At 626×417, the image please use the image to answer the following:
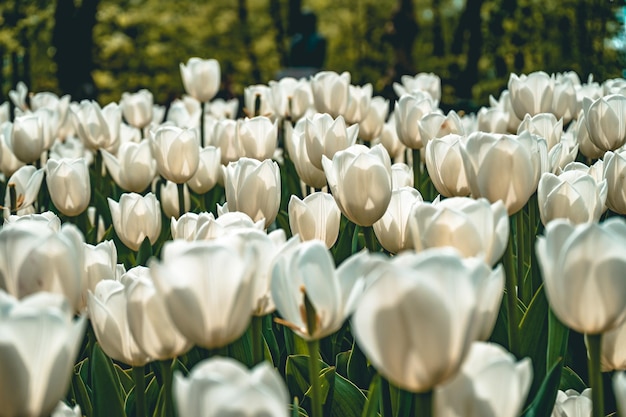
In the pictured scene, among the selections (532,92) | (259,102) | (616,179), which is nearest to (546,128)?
(532,92)

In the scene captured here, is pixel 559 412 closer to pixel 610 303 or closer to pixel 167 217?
pixel 610 303

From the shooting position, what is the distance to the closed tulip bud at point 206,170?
2867mm

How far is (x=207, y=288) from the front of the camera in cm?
105

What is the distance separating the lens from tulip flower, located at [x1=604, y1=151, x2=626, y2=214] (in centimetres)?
200

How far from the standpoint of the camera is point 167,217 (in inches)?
126

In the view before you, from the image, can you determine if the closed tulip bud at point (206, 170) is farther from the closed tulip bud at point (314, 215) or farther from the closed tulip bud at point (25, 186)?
the closed tulip bud at point (314, 215)

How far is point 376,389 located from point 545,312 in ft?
2.28

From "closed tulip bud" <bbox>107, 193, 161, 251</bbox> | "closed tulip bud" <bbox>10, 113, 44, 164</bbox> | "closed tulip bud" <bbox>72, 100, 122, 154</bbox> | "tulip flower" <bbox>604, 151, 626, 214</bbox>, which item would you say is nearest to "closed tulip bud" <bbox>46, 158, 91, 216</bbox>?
"closed tulip bud" <bbox>107, 193, 161, 251</bbox>

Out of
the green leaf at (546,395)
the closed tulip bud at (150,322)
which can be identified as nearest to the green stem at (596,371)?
the green leaf at (546,395)

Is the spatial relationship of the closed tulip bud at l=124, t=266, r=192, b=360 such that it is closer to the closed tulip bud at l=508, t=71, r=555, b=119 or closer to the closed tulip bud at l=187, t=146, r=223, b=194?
the closed tulip bud at l=187, t=146, r=223, b=194

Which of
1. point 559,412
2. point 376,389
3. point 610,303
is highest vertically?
point 610,303

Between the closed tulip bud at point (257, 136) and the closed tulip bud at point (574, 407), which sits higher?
the closed tulip bud at point (257, 136)

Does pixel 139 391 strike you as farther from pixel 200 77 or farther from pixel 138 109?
pixel 138 109

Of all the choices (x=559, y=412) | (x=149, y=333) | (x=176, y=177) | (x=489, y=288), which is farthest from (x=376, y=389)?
(x=176, y=177)
